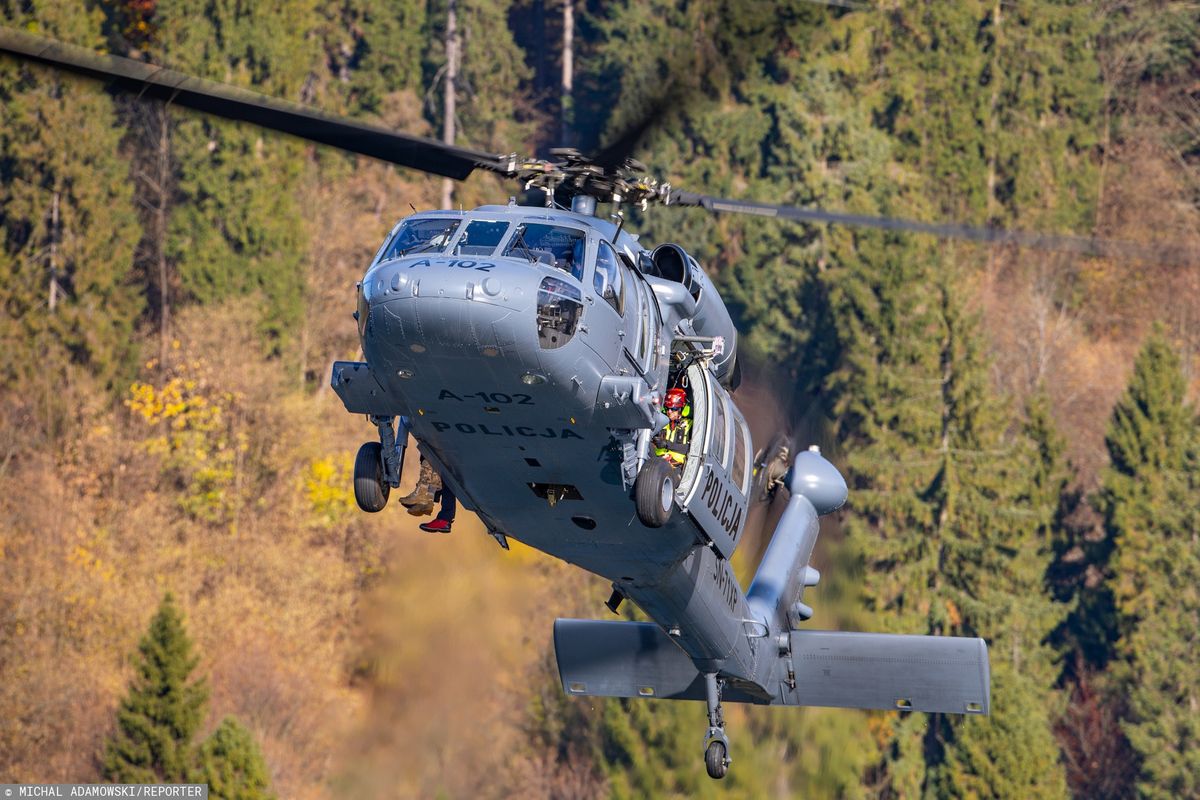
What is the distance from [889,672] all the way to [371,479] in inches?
294

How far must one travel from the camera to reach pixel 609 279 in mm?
20047

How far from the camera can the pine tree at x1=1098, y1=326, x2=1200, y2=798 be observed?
6228cm

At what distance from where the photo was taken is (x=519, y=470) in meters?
20.6

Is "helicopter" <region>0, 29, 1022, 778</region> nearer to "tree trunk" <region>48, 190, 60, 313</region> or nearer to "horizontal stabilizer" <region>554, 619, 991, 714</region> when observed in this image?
"horizontal stabilizer" <region>554, 619, 991, 714</region>

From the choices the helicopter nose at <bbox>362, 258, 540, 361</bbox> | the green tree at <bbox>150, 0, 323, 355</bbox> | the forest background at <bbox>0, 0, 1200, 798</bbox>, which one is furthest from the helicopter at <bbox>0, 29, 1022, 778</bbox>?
the green tree at <bbox>150, 0, 323, 355</bbox>

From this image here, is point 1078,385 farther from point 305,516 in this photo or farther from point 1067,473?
point 305,516

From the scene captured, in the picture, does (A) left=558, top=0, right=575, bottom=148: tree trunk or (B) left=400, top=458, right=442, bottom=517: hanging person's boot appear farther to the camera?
(A) left=558, top=0, right=575, bottom=148: tree trunk

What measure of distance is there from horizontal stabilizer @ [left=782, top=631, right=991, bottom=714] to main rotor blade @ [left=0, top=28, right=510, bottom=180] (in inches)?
320

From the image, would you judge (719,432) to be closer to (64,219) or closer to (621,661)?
(621,661)

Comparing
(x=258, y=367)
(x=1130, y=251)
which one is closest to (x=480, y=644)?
(x=258, y=367)

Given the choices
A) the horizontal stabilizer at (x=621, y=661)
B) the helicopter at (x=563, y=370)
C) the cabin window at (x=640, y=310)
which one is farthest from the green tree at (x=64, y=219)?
the cabin window at (x=640, y=310)

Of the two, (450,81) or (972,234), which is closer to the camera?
(972,234)

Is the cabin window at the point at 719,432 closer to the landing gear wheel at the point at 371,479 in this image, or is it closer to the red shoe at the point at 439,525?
the red shoe at the point at 439,525

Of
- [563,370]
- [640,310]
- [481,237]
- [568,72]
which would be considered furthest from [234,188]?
[563,370]
